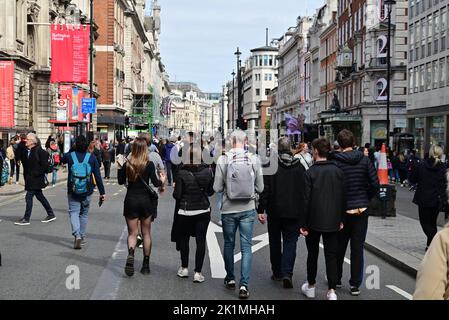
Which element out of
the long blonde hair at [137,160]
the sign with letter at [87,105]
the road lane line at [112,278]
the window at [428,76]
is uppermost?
the window at [428,76]

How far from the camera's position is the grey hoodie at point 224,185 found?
8078 mm

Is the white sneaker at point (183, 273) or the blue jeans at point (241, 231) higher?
the blue jeans at point (241, 231)

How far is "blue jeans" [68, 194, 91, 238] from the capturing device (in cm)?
1113

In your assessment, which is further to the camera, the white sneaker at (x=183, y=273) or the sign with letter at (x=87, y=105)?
the sign with letter at (x=87, y=105)

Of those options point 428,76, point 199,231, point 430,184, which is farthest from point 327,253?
point 428,76

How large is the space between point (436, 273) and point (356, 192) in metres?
4.91

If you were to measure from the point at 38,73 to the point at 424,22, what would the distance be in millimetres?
26651

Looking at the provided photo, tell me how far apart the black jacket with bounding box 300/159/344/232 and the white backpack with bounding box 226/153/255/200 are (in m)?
0.67

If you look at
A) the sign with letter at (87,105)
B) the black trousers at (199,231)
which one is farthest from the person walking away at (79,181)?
the sign with letter at (87,105)

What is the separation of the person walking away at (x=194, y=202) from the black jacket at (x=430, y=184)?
4.13 m

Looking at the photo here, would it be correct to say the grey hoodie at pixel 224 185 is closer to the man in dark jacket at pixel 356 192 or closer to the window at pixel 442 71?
the man in dark jacket at pixel 356 192

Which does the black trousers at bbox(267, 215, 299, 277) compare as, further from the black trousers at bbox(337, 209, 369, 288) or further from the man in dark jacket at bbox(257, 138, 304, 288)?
the black trousers at bbox(337, 209, 369, 288)

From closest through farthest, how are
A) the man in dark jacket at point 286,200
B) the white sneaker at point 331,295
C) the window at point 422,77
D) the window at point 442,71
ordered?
the white sneaker at point 331,295
the man in dark jacket at point 286,200
the window at point 442,71
the window at point 422,77

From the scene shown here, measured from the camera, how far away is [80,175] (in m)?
11.1
